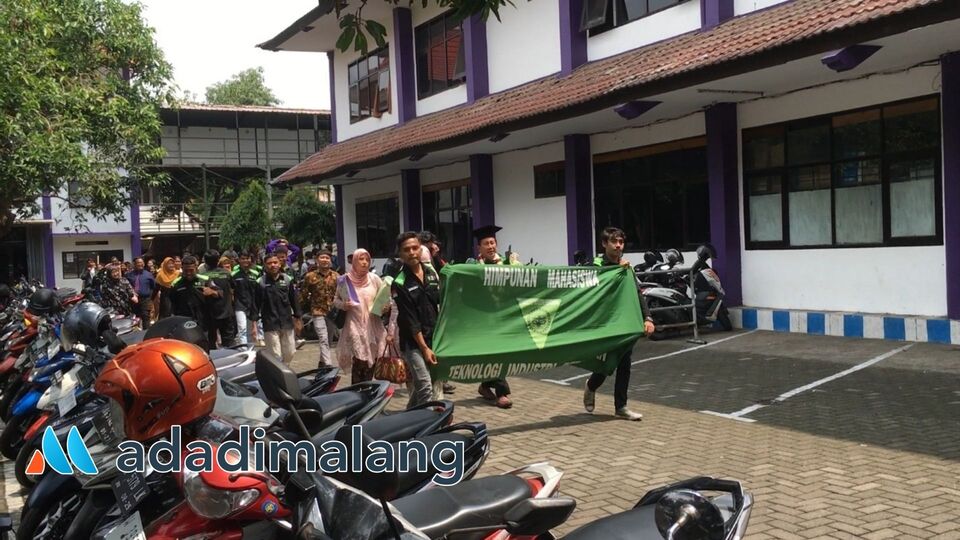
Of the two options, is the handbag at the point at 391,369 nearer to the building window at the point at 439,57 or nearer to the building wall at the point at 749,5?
the building wall at the point at 749,5

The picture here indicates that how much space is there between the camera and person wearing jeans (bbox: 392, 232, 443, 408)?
700 cm

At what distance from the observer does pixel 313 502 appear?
2.57 m

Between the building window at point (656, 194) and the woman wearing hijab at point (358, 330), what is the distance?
22.9ft

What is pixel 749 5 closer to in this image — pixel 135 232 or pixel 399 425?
pixel 399 425

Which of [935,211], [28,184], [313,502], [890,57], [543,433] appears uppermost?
[890,57]

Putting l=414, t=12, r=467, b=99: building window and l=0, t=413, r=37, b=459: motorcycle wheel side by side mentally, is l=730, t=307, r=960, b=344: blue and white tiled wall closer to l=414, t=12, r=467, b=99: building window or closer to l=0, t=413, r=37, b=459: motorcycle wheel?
l=414, t=12, r=467, b=99: building window

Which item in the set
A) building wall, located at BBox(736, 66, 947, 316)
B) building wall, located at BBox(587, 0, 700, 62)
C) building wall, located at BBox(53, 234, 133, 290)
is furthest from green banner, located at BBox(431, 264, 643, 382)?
building wall, located at BBox(53, 234, 133, 290)

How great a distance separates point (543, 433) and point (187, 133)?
114ft

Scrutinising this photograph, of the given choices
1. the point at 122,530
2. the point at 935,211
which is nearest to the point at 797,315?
the point at 935,211

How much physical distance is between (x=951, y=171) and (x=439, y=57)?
12.5 meters

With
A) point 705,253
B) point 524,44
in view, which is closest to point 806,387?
point 705,253

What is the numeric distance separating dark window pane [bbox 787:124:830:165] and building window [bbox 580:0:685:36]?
11.7ft

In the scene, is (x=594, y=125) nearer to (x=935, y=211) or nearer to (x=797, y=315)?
(x=797, y=315)

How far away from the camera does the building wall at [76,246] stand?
3369 cm
